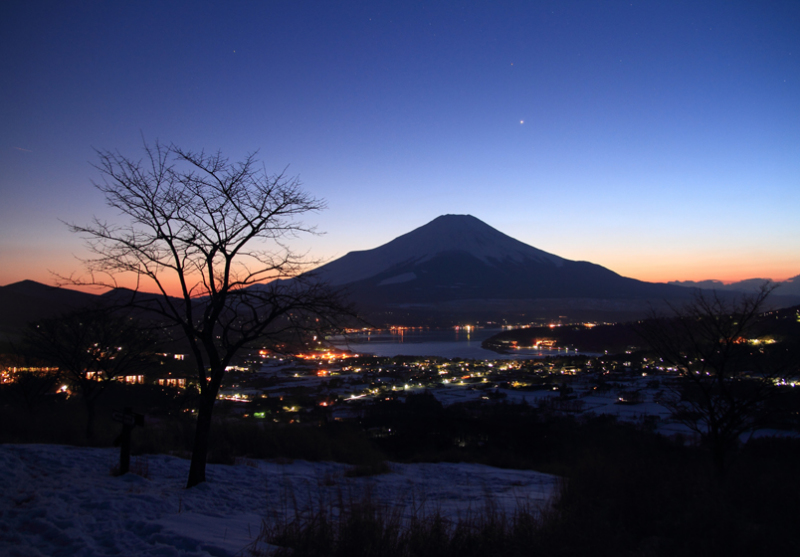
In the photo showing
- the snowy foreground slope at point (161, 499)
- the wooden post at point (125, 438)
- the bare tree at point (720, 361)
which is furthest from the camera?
the bare tree at point (720, 361)

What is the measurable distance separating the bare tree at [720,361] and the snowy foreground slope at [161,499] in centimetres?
332

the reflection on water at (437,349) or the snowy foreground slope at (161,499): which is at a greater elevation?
the snowy foreground slope at (161,499)

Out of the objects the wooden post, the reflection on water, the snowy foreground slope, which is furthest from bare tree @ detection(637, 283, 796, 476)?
the reflection on water

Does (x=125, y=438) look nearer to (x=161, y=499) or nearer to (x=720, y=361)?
(x=161, y=499)

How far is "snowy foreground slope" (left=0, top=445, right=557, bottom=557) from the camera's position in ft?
11.3

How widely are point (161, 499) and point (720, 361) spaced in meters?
9.43

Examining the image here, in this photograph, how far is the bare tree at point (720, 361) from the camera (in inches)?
297

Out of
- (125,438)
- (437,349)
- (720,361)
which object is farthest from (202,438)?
(437,349)

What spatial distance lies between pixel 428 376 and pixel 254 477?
32641 mm

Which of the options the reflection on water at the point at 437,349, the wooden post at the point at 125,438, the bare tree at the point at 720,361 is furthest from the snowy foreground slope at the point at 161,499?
the reflection on water at the point at 437,349

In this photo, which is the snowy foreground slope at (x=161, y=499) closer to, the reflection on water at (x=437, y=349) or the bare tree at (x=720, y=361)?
the bare tree at (x=720, y=361)

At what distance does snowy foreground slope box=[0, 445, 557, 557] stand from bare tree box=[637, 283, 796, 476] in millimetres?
3321

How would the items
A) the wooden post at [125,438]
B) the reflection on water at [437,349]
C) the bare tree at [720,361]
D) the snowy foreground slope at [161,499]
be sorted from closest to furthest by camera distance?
1. the snowy foreground slope at [161,499]
2. the wooden post at [125,438]
3. the bare tree at [720,361]
4. the reflection on water at [437,349]

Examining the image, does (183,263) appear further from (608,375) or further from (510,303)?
(510,303)
